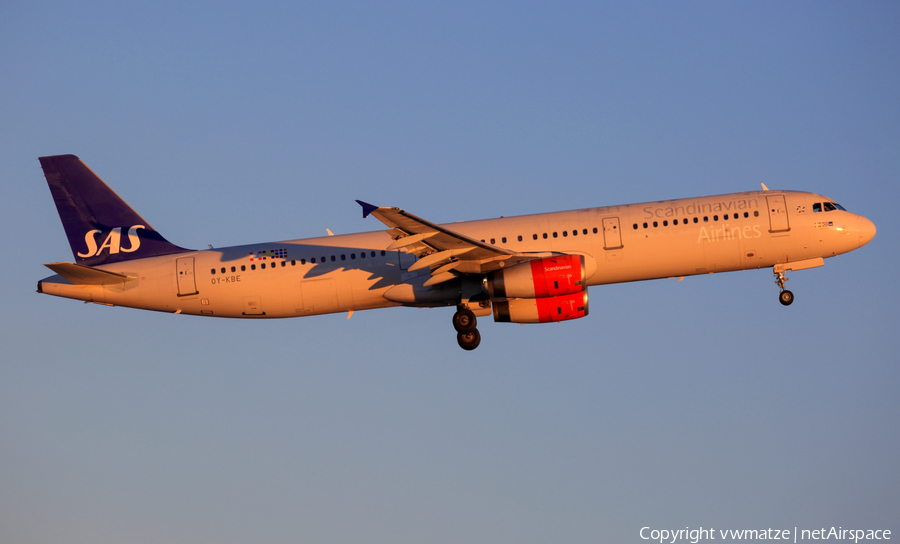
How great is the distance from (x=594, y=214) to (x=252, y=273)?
14.3 meters

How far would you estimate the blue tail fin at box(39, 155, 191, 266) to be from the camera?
38.2 meters

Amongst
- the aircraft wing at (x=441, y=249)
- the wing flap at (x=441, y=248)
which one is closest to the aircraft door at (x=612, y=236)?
the aircraft wing at (x=441, y=249)

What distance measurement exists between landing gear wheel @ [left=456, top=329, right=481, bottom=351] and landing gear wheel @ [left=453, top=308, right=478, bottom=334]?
0.17m

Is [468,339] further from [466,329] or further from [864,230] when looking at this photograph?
[864,230]

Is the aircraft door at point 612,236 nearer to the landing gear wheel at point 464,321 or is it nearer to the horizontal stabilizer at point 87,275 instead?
the landing gear wheel at point 464,321

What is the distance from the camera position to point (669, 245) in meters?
34.8

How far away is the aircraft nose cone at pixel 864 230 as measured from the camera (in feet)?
117

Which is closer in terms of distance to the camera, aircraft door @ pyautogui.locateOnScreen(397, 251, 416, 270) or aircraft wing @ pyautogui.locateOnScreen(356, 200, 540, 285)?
aircraft wing @ pyautogui.locateOnScreen(356, 200, 540, 285)

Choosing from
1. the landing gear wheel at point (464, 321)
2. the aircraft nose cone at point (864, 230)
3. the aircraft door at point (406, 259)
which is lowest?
the landing gear wheel at point (464, 321)

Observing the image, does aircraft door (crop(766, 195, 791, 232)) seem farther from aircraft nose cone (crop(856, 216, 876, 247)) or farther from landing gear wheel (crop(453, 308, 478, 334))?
landing gear wheel (crop(453, 308, 478, 334))

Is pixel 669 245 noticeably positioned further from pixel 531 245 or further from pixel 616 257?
pixel 531 245

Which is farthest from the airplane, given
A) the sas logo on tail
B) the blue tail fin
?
the sas logo on tail

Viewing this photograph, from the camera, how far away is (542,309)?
3459 cm

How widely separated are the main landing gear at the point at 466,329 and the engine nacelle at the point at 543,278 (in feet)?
8.97
